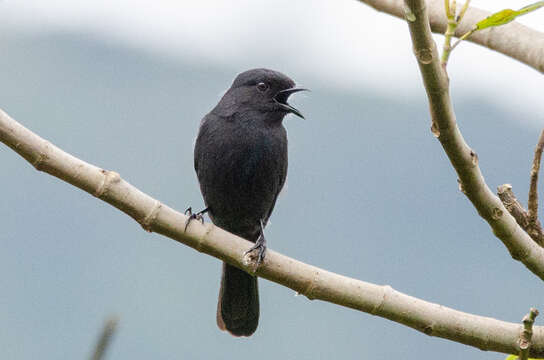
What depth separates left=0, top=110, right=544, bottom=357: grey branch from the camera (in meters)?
2.86

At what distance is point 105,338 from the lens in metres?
1.71

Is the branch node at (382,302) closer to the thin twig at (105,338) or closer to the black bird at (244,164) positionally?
the thin twig at (105,338)

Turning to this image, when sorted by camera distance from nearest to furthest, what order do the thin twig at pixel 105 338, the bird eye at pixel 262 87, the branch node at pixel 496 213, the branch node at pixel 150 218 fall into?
the thin twig at pixel 105 338 < the branch node at pixel 496 213 < the branch node at pixel 150 218 < the bird eye at pixel 262 87

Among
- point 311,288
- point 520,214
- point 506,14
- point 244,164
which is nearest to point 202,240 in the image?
point 311,288

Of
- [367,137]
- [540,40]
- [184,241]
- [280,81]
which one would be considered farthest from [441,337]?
[367,137]

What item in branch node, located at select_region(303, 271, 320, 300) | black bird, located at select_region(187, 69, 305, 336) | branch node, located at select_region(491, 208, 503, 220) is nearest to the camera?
branch node, located at select_region(491, 208, 503, 220)

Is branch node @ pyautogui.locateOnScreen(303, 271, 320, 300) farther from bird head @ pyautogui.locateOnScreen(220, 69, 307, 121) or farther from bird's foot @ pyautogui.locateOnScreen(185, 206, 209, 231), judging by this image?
bird head @ pyautogui.locateOnScreen(220, 69, 307, 121)

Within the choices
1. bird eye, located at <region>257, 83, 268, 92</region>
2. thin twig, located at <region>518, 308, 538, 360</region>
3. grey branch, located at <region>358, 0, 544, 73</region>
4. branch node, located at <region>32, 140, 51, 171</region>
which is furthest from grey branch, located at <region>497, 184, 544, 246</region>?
bird eye, located at <region>257, 83, 268, 92</region>

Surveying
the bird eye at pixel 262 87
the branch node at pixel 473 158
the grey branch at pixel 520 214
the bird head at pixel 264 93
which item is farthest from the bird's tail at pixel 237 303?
the branch node at pixel 473 158

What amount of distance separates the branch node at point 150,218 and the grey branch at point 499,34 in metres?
1.42

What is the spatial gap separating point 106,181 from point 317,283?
0.88 m

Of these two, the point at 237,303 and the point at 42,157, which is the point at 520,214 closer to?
the point at 42,157

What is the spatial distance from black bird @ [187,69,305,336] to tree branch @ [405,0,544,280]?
2225 millimetres

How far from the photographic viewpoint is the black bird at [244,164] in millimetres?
4848
